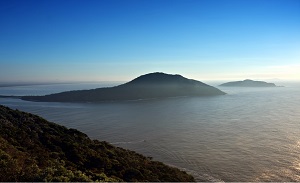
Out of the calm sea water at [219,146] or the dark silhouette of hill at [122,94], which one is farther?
the dark silhouette of hill at [122,94]

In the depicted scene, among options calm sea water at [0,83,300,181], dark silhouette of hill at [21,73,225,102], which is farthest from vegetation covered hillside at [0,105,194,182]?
dark silhouette of hill at [21,73,225,102]

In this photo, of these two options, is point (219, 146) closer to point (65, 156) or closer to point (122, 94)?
point (65, 156)

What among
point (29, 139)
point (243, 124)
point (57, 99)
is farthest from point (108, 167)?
point (57, 99)

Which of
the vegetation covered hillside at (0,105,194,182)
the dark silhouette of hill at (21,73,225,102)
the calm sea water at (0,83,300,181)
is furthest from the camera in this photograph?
the dark silhouette of hill at (21,73,225,102)

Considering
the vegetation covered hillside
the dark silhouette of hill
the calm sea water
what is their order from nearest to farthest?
the vegetation covered hillside, the calm sea water, the dark silhouette of hill

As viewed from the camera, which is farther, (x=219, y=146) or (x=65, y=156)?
(x=219, y=146)

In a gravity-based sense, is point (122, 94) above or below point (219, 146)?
above

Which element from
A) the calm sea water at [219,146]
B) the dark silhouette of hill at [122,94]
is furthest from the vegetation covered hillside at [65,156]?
the dark silhouette of hill at [122,94]

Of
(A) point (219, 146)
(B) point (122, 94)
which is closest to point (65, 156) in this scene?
(A) point (219, 146)

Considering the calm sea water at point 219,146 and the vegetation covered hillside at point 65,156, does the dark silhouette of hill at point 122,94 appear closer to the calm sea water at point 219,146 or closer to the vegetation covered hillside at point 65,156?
the calm sea water at point 219,146

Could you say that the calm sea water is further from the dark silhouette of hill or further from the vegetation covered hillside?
the dark silhouette of hill

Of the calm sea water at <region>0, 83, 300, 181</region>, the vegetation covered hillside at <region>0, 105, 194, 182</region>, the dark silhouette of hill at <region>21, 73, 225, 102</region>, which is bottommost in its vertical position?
the calm sea water at <region>0, 83, 300, 181</region>
